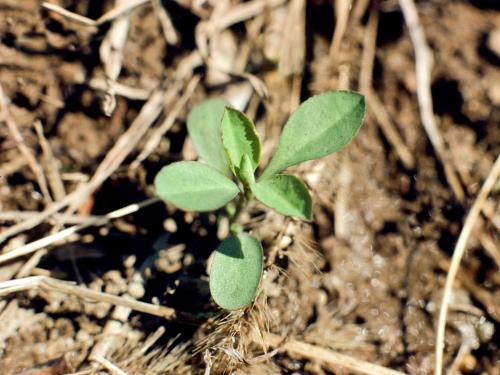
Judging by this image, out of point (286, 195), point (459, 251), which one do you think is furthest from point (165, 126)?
point (459, 251)

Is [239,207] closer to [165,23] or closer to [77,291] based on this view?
[77,291]

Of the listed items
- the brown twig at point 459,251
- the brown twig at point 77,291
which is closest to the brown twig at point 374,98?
the brown twig at point 459,251

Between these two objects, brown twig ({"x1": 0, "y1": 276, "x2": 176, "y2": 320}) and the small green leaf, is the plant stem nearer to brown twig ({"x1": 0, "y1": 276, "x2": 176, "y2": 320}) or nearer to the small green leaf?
the small green leaf

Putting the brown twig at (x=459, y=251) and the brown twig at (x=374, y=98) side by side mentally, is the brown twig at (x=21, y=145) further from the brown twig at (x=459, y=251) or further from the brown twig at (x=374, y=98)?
the brown twig at (x=459, y=251)

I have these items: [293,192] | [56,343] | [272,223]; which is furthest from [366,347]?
[56,343]

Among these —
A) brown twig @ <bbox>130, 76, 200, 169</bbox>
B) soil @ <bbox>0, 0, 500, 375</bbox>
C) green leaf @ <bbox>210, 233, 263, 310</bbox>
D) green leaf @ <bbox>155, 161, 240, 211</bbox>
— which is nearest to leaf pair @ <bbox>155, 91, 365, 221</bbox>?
green leaf @ <bbox>155, 161, 240, 211</bbox>
